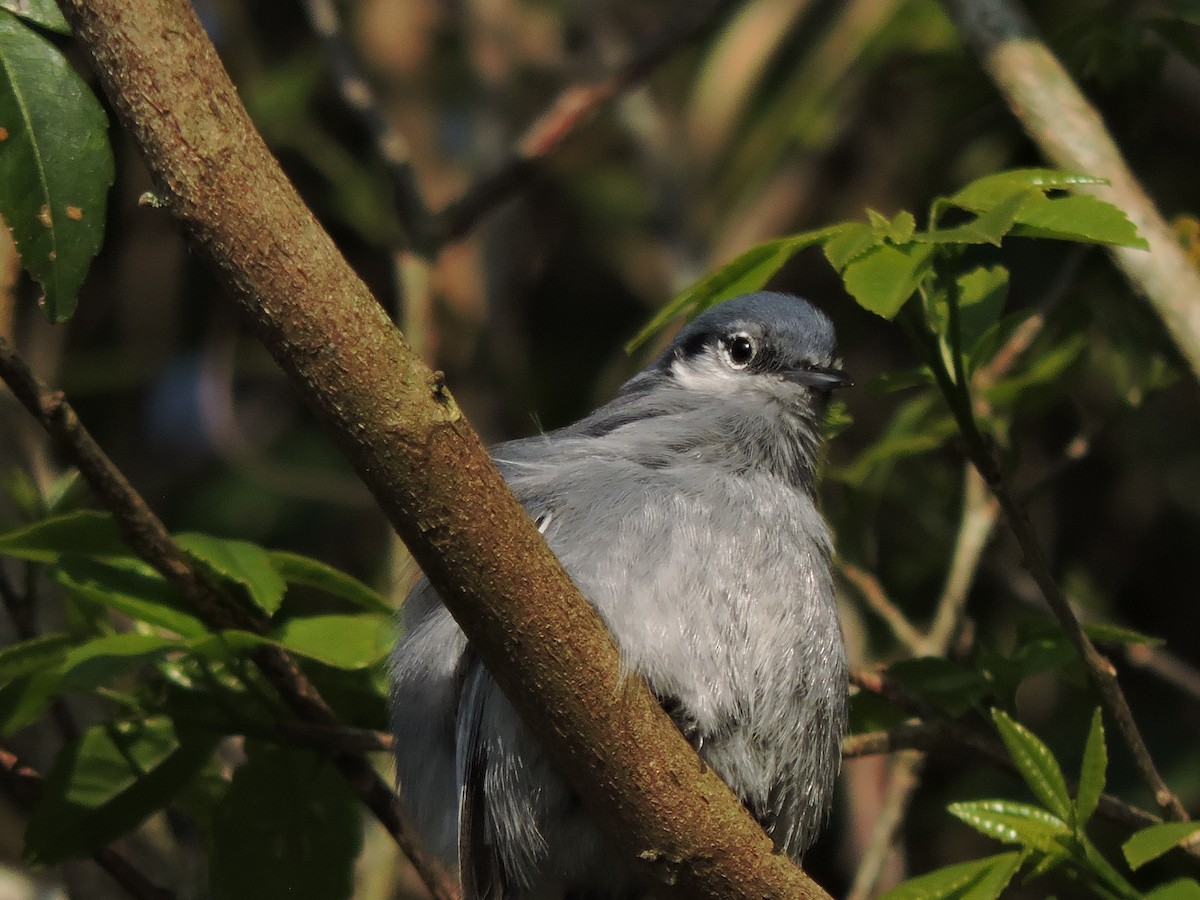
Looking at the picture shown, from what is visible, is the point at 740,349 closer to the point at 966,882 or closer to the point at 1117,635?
the point at 1117,635

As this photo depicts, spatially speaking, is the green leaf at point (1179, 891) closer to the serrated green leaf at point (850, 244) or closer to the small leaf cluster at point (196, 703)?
the serrated green leaf at point (850, 244)

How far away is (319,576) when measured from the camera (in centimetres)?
294

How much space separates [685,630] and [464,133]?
4348 millimetres

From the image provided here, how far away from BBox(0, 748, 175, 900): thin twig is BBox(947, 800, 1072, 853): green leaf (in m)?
1.68

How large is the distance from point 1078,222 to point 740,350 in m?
1.40

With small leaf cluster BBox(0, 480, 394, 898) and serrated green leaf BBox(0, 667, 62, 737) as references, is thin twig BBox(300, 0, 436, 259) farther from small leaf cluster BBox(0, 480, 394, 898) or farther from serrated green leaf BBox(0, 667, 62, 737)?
serrated green leaf BBox(0, 667, 62, 737)

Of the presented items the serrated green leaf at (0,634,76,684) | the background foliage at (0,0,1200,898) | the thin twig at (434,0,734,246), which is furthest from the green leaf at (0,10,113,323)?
the thin twig at (434,0,734,246)

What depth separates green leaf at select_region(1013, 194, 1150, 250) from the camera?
2275 millimetres

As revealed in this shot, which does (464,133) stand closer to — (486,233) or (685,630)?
(486,233)

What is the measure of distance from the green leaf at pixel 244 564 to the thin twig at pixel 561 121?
1924 mm

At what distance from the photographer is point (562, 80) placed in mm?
6602

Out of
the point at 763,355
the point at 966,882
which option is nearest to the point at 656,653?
the point at 966,882

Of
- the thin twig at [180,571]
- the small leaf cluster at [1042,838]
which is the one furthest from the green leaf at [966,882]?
the thin twig at [180,571]

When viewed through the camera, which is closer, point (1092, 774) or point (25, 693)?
point (1092, 774)
